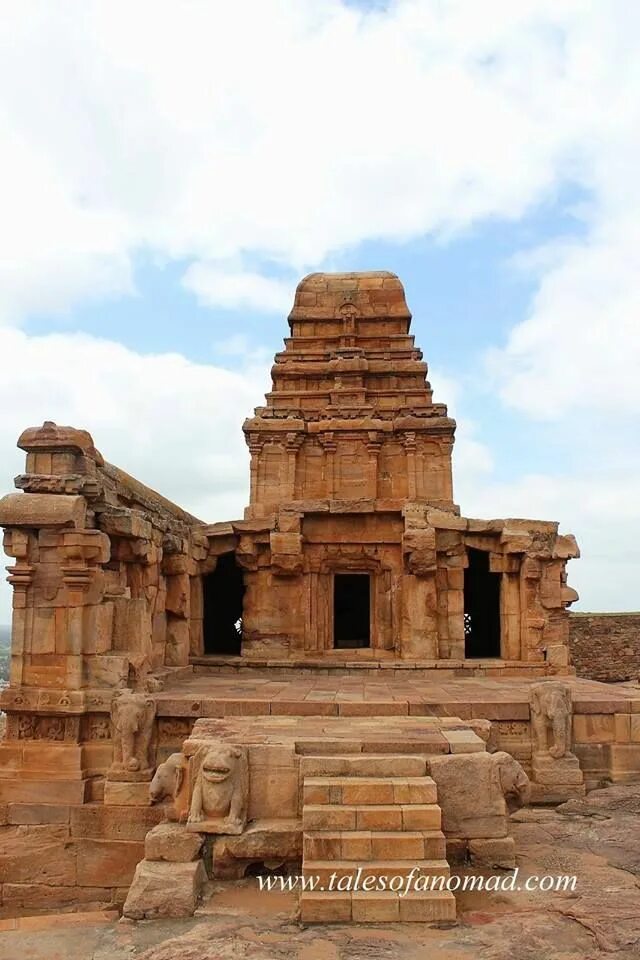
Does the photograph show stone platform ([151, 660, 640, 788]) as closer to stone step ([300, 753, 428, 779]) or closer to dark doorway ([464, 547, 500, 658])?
stone step ([300, 753, 428, 779])

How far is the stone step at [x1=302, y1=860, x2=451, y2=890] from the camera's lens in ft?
17.8

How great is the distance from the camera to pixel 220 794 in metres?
6.19

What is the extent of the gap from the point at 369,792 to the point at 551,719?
3.71 meters

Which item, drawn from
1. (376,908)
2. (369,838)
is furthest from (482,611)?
(376,908)

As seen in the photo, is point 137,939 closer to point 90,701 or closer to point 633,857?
point 633,857

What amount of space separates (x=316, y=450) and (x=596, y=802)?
10.1 meters

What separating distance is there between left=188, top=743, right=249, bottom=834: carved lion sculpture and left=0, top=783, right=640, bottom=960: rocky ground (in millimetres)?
448

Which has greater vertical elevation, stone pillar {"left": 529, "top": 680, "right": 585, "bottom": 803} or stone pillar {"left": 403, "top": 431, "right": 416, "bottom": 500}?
stone pillar {"left": 403, "top": 431, "right": 416, "bottom": 500}

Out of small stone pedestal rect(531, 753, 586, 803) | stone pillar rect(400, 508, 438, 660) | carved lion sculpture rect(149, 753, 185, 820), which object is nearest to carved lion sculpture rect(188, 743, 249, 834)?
carved lion sculpture rect(149, 753, 185, 820)

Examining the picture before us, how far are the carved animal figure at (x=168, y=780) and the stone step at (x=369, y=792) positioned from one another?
4.13ft

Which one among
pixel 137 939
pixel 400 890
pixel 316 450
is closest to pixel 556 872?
pixel 400 890

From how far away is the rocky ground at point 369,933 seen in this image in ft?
15.5

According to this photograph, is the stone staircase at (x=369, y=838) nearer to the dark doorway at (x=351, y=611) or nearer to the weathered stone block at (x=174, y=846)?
the weathered stone block at (x=174, y=846)

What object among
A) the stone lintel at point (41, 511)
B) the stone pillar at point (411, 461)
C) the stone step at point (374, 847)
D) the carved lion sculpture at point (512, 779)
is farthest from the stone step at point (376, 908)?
the stone pillar at point (411, 461)
